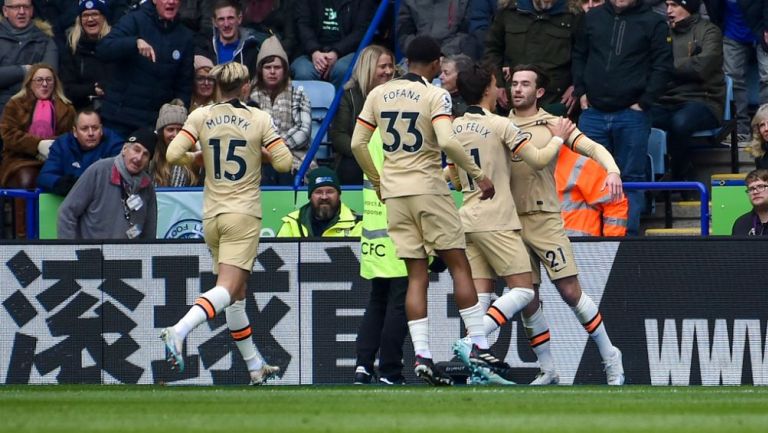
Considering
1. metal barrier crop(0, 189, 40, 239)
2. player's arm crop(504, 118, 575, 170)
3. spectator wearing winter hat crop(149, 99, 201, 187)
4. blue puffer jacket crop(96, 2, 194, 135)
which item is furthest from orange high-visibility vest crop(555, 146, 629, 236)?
metal barrier crop(0, 189, 40, 239)

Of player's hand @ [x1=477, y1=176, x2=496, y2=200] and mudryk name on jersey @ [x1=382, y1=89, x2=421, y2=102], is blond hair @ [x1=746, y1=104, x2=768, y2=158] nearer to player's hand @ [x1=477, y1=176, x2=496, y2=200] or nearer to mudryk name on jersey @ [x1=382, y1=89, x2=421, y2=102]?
player's hand @ [x1=477, y1=176, x2=496, y2=200]

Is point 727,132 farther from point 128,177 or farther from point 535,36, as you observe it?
point 128,177

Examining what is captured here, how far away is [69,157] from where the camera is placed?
14.8 metres

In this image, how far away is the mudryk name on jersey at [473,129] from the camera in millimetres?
11352

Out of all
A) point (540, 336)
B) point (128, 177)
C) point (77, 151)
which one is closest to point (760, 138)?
point (540, 336)

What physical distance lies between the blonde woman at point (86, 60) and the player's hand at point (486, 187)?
6777mm

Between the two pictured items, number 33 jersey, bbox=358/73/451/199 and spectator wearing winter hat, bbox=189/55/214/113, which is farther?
spectator wearing winter hat, bbox=189/55/214/113

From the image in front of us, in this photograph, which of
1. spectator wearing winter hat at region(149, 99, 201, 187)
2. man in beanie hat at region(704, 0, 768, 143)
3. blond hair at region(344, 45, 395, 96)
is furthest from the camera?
man in beanie hat at region(704, 0, 768, 143)

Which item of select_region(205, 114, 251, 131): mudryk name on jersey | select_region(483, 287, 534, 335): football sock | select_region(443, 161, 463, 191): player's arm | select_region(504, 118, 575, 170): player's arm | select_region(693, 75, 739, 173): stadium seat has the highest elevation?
select_region(693, 75, 739, 173): stadium seat

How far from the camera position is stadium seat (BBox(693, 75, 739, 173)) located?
1573 centimetres

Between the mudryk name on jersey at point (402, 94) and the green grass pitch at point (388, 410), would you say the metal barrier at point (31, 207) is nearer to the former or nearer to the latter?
the green grass pitch at point (388, 410)

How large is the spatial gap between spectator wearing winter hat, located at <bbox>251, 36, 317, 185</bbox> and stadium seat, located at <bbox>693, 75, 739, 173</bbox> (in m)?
3.87

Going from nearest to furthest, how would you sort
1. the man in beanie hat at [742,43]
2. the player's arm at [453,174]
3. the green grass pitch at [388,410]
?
the green grass pitch at [388,410]
the player's arm at [453,174]
the man in beanie hat at [742,43]

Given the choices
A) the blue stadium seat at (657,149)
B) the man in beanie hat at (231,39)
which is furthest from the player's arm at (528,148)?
the man in beanie hat at (231,39)
